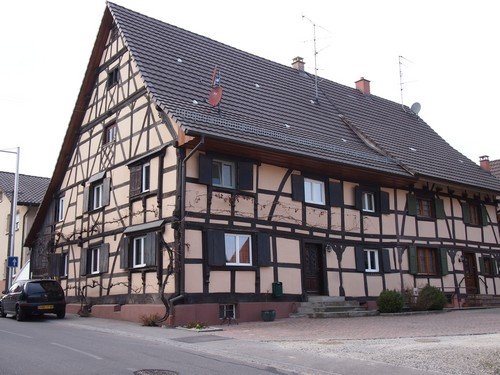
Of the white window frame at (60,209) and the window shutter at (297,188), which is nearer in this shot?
the window shutter at (297,188)

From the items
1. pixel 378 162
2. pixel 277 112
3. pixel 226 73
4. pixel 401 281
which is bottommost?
pixel 401 281

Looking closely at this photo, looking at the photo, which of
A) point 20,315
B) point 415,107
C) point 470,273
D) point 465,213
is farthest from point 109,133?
point 415,107

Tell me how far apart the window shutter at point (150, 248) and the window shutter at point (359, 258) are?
815 cm

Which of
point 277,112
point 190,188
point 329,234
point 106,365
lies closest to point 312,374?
point 106,365

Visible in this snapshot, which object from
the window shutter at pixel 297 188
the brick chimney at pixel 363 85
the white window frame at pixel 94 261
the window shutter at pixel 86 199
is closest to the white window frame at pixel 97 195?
the window shutter at pixel 86 199

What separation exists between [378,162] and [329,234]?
155 inches

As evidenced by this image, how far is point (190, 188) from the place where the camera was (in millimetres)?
17312

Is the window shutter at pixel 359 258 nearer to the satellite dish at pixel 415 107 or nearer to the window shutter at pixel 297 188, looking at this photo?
the window shutter at pixel 297 188

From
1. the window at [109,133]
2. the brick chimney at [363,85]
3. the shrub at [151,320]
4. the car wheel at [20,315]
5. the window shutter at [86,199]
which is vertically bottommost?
the shrub at [151,320]

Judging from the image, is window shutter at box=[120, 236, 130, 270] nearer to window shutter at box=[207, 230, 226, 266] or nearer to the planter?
window shutter at box=[207, 230, 226, 266]

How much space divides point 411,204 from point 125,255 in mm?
12378

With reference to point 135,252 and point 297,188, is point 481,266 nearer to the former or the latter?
point 297,188

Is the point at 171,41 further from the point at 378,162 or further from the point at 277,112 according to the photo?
the point at 378,162

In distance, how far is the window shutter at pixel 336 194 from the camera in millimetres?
21312
